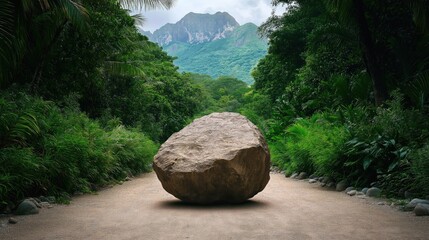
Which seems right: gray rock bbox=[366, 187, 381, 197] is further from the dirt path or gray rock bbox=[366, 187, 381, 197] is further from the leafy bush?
the leafy bush

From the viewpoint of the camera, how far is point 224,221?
4980 mm

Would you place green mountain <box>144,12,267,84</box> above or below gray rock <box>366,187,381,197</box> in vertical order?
above

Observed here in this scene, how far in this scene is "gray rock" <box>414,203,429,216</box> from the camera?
16.9ft

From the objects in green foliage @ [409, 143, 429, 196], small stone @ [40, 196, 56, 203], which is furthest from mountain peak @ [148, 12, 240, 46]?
green foliage @ [409, 143, 429, 196]

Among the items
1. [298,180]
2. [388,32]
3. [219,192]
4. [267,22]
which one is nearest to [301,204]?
[219,192]

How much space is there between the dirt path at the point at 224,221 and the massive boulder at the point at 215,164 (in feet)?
0.79

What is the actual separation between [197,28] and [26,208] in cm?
11991

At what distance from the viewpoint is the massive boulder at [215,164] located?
19.4 ft

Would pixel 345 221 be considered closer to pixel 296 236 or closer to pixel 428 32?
pixel 296 236

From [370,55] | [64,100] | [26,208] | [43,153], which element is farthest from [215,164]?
[64,100]

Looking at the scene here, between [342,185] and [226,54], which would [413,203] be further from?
[226,54]

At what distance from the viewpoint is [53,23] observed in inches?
419

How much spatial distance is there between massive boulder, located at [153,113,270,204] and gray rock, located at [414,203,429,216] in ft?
7.27

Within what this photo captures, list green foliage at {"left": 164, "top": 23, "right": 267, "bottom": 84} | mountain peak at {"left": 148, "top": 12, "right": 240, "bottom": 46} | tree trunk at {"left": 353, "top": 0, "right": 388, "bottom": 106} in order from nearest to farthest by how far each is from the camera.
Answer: tree trunk at {"left": 353, "top": 0, "right": 388, "bottom": 106} < green foliage at {"left": 164, "top": 23, "right": 267, "bottom": 84} < mountain peak at {"left": 148, "top": 12, "right": 240, "bottom": 46}
